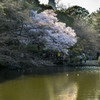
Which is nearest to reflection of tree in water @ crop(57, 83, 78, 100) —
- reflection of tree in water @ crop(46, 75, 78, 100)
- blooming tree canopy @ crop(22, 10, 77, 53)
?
reflection of tree in water @ crop(46, 75, 78, 100)

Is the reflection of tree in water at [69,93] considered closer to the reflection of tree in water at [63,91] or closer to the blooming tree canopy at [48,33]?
the reflection of tree in water at [63,91]

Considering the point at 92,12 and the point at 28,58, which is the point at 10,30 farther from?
the point at 92,12

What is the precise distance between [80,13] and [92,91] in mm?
25963

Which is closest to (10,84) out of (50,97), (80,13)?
(50,97)

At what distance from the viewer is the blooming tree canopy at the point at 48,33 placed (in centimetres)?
1639

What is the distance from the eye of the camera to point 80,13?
3253 cm

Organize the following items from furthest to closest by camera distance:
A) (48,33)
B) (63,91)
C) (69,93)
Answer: (48,33) → (63,91) → (69,93)

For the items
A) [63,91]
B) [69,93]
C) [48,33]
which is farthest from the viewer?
[48,33]

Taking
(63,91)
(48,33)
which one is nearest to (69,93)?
(63,91)

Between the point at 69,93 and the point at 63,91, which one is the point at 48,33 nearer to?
the point at 63,91

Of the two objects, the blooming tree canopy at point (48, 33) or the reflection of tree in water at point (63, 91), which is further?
the blooming tree canopy at point (48, 33)

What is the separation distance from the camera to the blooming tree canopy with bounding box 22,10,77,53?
53.8 ft

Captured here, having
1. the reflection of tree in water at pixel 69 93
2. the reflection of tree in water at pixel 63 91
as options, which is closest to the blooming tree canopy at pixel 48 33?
the reflection of tree in water at pixel 63 91

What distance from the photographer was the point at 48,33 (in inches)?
658
